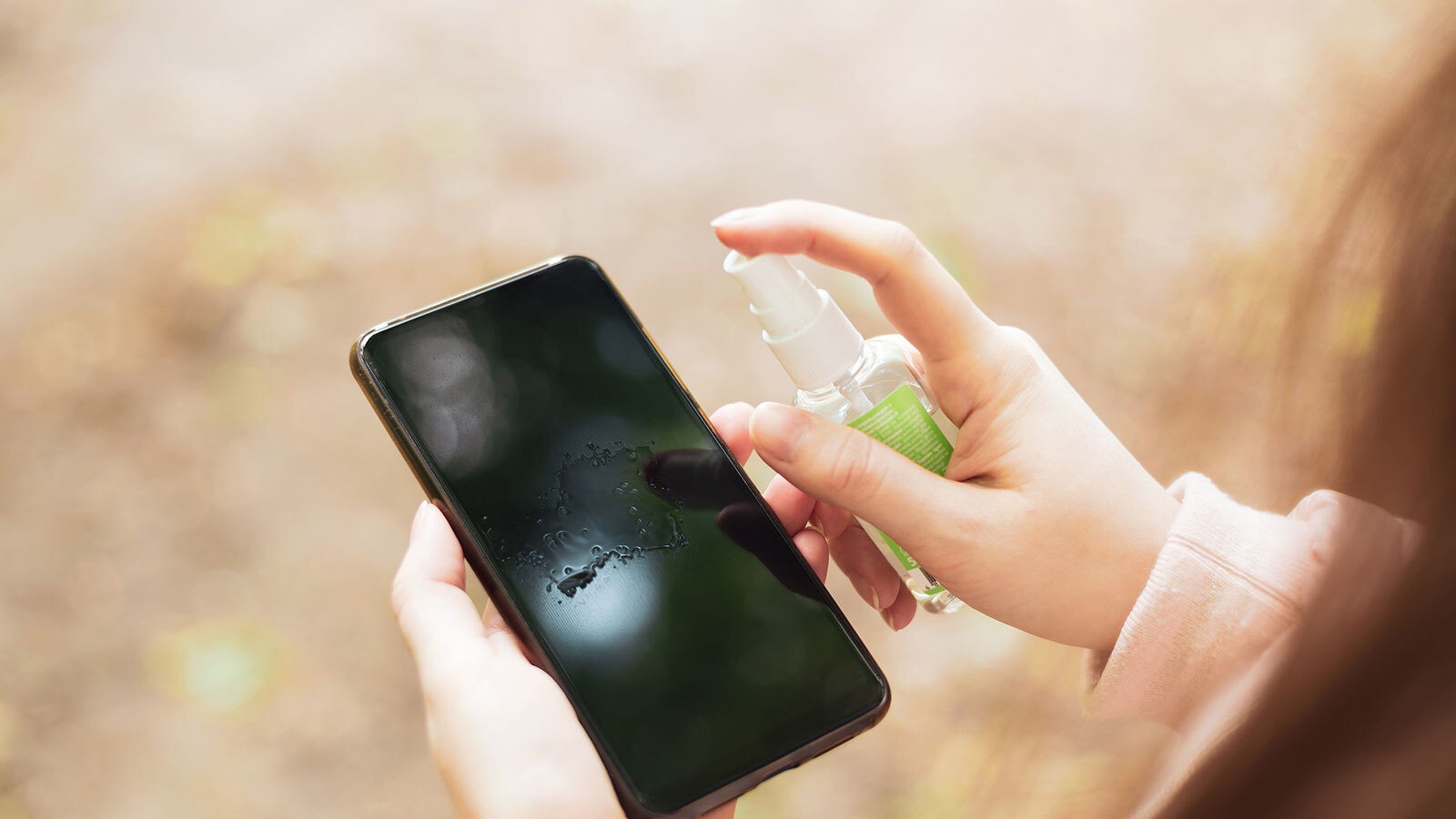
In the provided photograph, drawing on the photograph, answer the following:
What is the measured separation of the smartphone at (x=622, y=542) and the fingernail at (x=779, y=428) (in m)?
0.09

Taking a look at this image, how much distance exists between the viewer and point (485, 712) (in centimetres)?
46

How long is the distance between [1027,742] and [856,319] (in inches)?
23.7

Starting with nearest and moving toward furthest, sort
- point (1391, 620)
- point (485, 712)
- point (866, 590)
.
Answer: point (1391, 620) < point (485, 712) < point (866, 590)

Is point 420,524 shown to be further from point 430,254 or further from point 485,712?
point 430,254

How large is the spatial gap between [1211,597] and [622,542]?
0.37 metres

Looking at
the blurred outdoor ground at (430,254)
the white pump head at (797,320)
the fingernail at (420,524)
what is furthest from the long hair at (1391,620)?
the blurred outdoor ground at (430,254)

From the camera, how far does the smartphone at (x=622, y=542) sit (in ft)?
1.72

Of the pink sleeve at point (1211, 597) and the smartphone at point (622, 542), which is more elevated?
the smartphone at point (622, 542)

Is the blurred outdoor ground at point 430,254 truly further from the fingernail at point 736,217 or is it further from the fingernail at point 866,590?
the fingernail at point 736,217

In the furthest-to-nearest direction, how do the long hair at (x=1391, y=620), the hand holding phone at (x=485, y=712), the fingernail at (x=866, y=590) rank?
the fingernail at (x=866, y=590) < the hand holding phone at (x=485, y=712) < the long hair at (x=1391, y=620)

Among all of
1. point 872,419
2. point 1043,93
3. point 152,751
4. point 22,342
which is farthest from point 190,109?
point 1043,93

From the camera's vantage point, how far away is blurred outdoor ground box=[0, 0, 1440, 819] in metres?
0.85

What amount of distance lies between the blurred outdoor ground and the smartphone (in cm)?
36

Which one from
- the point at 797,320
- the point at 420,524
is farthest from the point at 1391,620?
the point at 420,524
